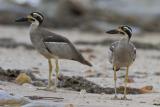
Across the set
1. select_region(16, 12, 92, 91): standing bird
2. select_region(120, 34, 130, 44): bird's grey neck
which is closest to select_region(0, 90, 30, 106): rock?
select_region(16, 12, 92, 91): standing bird

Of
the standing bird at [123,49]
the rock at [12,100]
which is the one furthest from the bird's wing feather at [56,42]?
the rock at [12,100]

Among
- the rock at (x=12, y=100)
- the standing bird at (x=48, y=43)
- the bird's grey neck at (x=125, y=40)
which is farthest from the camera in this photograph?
the standing bird at (x=48, y=43)

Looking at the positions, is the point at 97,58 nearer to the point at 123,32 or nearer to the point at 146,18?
the point at 123,32

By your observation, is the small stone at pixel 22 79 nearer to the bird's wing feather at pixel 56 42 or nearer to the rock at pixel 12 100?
the bird's wing feather at pixel 56 42

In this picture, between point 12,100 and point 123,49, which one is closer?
point 12,100

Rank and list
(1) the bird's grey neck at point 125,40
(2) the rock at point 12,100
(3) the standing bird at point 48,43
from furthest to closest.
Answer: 1. (3) the standing bird at point 48,43
2. (1) the bird's grey neck at point 125,40
3. (2) the rock at point 12,100

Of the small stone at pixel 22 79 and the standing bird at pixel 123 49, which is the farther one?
the small stone at pixel 22 79

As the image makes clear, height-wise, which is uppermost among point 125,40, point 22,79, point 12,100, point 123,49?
point 125,40

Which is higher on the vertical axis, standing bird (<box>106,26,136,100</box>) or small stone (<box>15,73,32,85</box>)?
standing bird (<box>106,26,136,100</box>)

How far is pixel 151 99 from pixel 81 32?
17183 millimetres

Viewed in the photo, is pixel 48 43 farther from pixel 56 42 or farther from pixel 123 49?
pixel 123 49

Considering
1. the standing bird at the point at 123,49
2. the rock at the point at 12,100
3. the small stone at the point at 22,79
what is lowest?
the rock at the point at 12,100

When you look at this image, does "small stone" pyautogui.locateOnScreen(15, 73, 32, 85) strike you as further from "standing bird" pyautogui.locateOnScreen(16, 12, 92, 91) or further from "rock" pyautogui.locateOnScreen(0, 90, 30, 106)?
"rock" pyautogui.locateOnScreen(0, 90, 30, 106)

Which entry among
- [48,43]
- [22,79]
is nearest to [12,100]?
[22,79]
